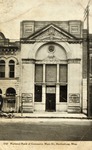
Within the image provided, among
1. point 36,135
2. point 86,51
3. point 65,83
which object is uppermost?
point 86,51

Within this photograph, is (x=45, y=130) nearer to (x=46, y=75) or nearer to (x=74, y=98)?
(x=74, y=98)

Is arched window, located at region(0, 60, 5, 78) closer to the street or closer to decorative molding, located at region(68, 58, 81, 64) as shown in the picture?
the street

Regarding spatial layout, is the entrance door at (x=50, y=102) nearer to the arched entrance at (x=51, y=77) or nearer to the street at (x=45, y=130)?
the arched entrance at (x=51, y=77)

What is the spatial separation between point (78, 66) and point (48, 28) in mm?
544

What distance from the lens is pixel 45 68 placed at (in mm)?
5848

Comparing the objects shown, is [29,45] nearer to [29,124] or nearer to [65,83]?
[65,83]

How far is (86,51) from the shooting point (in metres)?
5.56

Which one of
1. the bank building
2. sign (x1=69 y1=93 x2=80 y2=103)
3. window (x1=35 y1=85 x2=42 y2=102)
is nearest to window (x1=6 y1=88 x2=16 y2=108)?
the bank building

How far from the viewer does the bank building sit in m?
5.28

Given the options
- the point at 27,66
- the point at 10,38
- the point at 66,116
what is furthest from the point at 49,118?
the point at 10,38

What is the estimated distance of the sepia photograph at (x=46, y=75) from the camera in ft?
16.3

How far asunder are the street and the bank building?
0.15 meters

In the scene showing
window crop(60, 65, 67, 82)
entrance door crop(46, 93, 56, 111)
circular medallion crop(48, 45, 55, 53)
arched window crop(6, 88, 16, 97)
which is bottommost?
entrance door crop(46, 93, 56, 111)

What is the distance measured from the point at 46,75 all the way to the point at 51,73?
0.19m
